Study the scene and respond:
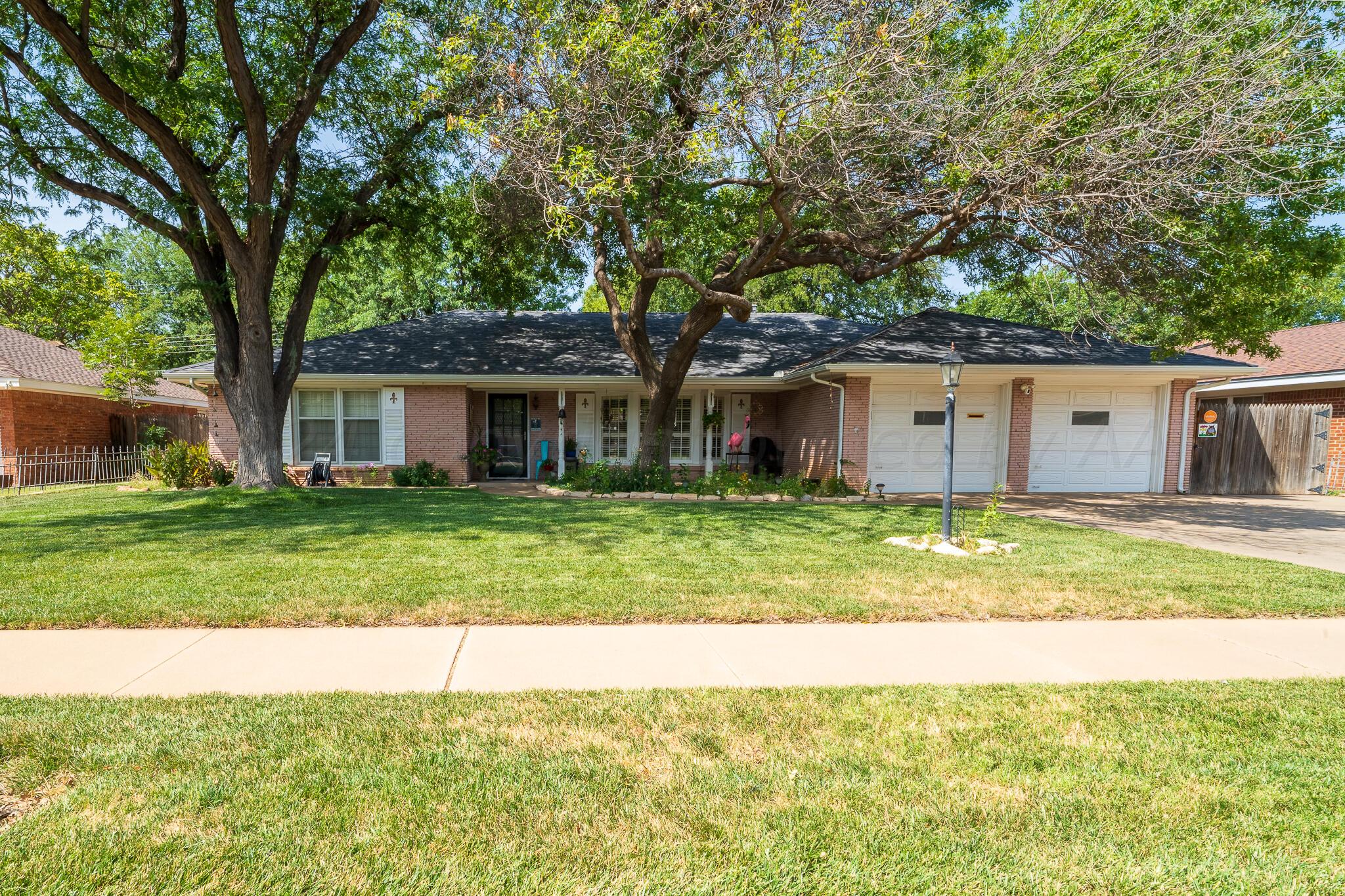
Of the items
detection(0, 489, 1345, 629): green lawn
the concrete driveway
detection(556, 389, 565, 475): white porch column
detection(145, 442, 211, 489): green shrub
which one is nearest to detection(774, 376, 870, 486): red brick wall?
the concrete driveway

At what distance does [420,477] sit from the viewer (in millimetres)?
13703

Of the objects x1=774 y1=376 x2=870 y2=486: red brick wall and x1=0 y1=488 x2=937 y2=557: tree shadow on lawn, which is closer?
x1=0 y1=488 x2=937 y2=557: tree shadow on lawn

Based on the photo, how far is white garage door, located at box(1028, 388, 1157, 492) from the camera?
13.6 m

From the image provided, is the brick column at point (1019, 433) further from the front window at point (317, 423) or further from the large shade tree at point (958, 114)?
the front window at point (317, 423)

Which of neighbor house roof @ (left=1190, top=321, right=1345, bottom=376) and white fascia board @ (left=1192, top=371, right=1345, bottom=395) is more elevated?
neighbor house roof @ (left=1190, top=321, right=1345, bottom=376)

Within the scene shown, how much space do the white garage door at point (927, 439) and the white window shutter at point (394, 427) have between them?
975 centimetres

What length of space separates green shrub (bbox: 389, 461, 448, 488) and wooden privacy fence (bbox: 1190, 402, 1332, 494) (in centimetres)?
1621

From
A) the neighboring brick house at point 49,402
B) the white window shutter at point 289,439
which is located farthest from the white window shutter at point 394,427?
the neighboring brick house at point 49,402

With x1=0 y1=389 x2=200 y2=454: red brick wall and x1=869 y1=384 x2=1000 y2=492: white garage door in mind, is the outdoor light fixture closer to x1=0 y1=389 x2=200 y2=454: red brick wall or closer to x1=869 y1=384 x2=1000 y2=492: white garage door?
x1=869 y1=384 x2=1000 y2=492: white garage door

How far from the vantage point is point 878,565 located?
21.5 feet

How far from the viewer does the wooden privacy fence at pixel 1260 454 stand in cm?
1432

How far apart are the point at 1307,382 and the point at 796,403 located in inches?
446

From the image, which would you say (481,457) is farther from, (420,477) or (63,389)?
(63,389)

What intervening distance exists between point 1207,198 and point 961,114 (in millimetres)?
3145
